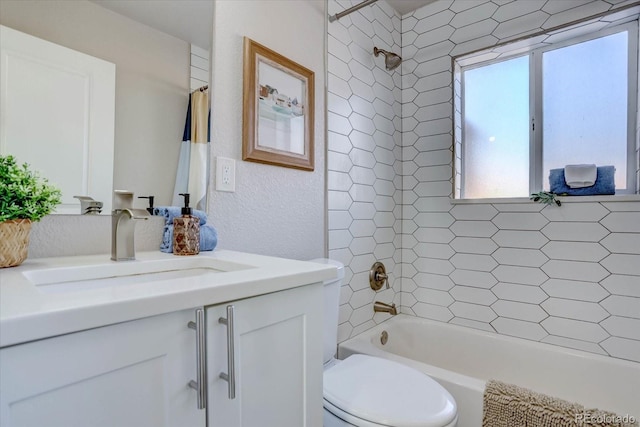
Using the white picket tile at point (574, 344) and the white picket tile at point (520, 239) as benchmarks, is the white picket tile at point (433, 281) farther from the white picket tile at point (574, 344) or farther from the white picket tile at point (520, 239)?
the white picket tile at point (574, 344)

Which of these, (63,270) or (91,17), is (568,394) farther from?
(91,17)

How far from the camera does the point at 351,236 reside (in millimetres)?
1953

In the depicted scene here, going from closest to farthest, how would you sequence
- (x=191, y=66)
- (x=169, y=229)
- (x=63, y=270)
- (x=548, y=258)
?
(x=63, y=270) → (x=169, y=229) → (x=191, y=66) → (x=548, y=258)

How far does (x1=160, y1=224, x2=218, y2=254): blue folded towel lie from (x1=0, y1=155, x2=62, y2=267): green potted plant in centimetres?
34

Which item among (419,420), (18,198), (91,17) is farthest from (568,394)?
(91,17)

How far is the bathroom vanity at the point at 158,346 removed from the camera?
0.44 m

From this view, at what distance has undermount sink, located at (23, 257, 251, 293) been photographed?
75 centimetres

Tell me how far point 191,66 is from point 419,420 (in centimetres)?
140

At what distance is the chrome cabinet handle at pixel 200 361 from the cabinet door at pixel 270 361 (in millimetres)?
11

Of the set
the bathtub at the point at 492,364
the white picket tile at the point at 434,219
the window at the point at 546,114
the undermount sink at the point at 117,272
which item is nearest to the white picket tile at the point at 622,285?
the bathtub at the point at 492,364

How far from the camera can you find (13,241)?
0.78 metres

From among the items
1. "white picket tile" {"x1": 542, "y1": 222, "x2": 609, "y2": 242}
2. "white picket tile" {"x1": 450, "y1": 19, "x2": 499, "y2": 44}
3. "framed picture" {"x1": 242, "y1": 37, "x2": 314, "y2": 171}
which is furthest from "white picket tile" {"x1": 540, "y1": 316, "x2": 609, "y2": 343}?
"white picket tile" {"x1": 450, "y1": 19, "x2": 499, "y2": 44}

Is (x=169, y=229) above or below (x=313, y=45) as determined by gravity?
below

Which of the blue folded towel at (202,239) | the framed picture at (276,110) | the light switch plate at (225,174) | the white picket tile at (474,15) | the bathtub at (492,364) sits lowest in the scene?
the bathtub at (492,364)
